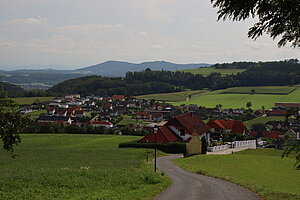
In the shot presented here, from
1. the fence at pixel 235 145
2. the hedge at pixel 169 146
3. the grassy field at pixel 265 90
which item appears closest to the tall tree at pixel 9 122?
the hedge at pixel 169 146

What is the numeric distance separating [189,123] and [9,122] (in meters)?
45.9

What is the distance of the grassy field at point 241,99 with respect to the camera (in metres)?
139

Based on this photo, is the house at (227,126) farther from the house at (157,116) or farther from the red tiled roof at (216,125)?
the house at (157,116)

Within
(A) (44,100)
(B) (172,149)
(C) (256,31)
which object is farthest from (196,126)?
(A) (44,100)

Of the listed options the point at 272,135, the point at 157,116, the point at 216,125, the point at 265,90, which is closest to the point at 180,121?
the point at 216,125

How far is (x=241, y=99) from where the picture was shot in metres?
151

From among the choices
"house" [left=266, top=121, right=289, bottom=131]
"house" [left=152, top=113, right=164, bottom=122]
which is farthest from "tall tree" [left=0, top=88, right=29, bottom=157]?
"house" [left=152, top=113, right=164, bottom=122]

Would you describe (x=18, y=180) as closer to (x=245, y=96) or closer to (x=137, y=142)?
(x=137, y=142)

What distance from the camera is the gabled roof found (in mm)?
60844

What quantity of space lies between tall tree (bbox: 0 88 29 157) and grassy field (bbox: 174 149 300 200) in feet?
41.6

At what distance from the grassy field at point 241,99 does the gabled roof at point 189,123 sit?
72.2 meters

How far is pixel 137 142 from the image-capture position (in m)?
53.8

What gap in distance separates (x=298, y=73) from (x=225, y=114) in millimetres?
70827

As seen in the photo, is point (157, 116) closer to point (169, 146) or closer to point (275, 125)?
point (275, 125)
